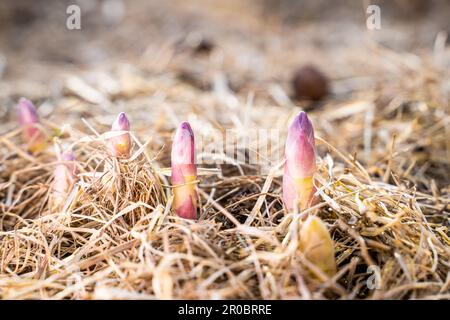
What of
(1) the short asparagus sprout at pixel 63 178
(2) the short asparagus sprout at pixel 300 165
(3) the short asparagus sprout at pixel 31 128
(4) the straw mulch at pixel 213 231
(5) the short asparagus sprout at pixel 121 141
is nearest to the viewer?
(4) the straw mulch at pixel 213 231

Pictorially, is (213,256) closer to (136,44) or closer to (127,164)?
(127,164)

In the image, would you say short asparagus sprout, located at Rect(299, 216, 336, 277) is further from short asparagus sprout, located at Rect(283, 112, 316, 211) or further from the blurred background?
the blurred background

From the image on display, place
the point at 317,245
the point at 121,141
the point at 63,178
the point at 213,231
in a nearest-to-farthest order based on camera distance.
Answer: the point at 317,245 < the point at 213,231 < the point at 121,141 < the point at 63,178

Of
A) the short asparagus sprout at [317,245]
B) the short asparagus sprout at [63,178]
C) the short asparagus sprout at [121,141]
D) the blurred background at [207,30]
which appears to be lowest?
the short asparagus sprout at [317,245]

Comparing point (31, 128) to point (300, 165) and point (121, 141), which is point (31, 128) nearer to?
point (121, 141)

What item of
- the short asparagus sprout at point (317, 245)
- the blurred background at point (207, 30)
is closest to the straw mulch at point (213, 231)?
the short asparagus sprout at point (317, 245)

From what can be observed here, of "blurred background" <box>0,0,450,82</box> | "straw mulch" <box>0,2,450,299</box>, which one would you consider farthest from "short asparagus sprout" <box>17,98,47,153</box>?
"blurred background" <box>0,0,450,82</box>

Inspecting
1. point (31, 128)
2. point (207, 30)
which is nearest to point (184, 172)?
point (31, 128)

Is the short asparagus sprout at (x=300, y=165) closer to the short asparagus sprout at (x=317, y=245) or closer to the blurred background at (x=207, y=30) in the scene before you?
the short asparagus sprout at (x=317, y=245)

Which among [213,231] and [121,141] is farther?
[121,141]

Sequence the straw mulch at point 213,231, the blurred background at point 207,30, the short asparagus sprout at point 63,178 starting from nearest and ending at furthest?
the straw mulch at point 213,231
the short asparagus sprout at point 63,178
the blurred background at point 207,30
